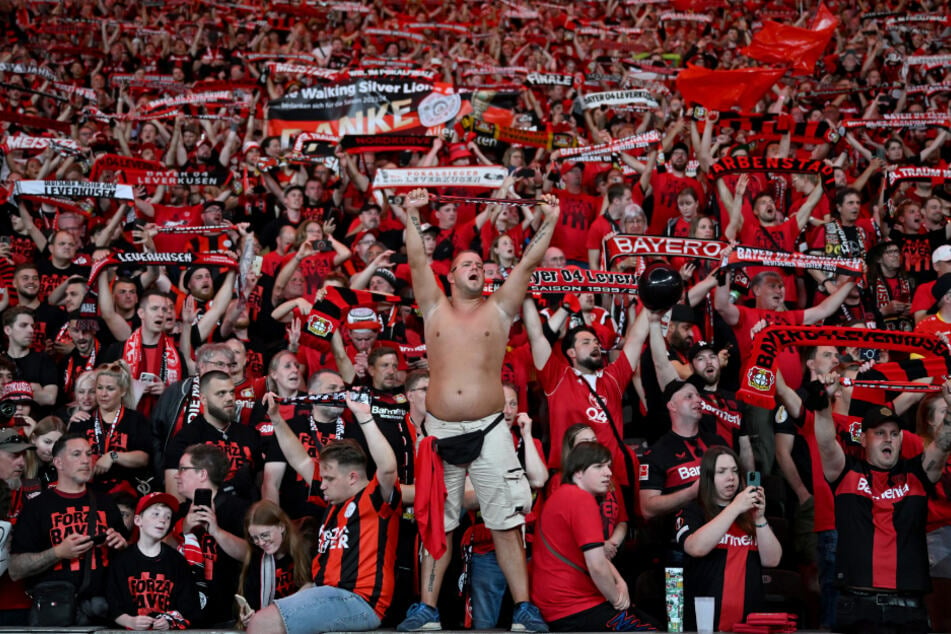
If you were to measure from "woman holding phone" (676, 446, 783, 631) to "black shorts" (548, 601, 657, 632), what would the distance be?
446 mm

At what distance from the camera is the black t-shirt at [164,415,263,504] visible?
723 centimetres

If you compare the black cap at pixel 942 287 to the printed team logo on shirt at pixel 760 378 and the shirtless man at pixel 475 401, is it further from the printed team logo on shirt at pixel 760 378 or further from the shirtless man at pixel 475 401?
the shirtless man at pixel 475 401

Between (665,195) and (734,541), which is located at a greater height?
(665,195)

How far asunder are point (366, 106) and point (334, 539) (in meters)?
8.51

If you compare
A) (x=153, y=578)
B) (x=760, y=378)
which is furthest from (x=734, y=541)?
(x=153, y=578)

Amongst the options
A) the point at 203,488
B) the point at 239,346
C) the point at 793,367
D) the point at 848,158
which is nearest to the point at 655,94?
the point at 848,158

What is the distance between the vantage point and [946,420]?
649 cm

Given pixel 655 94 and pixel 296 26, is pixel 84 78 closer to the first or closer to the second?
pixel 296 26

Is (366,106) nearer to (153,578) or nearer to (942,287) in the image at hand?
(942,287)

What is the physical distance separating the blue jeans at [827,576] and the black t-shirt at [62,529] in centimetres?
432

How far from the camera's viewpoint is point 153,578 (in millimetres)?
6457

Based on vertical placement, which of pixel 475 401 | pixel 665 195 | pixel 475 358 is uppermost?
pixel 665 195

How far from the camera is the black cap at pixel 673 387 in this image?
722cm

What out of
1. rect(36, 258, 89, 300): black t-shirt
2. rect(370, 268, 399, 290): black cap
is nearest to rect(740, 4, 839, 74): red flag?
rect(370, 268, 399, 290): black cap
